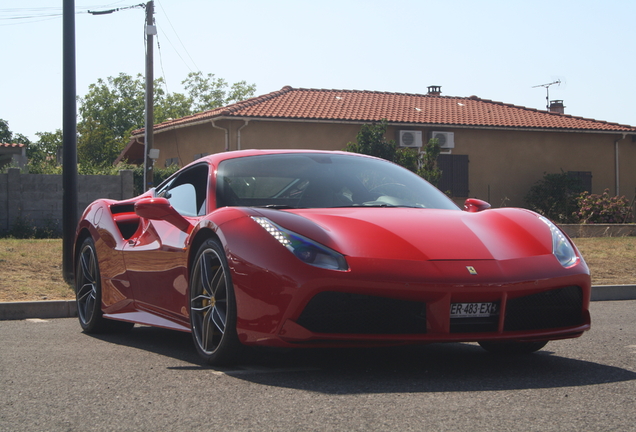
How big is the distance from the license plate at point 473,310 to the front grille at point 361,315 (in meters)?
0.16

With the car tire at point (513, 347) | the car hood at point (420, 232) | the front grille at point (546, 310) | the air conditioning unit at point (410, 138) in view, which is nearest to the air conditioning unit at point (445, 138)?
the air conditioning unit at point (410, 138)

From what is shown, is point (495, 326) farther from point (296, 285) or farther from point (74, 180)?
point (74, 180)

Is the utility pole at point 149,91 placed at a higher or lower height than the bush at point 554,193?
higher

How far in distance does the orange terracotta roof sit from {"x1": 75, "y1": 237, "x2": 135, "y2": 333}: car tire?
1830 centimetres

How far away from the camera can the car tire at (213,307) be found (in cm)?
417

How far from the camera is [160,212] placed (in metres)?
4.91

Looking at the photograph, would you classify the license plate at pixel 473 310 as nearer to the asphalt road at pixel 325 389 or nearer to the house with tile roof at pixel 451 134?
the asphalt road at pixel 325 389

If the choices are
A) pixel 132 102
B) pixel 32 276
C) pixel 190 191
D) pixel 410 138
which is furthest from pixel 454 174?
pixel 132 102

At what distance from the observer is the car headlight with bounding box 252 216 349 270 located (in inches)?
152

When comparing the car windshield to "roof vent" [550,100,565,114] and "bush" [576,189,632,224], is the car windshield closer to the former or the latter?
"bush" [576,189,632,224]

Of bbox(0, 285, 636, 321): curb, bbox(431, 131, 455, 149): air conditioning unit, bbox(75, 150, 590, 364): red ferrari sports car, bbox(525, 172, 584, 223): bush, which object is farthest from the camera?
bbox(431, 131, 455, 149): air conditioning unit

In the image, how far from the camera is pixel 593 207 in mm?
22906

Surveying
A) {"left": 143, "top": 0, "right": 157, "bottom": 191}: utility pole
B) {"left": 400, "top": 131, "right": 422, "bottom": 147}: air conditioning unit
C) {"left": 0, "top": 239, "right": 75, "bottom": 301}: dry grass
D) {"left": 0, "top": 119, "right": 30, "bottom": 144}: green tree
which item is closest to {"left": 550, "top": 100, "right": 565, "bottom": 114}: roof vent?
{"left": 400, "top": 131, "right": 422, "bottom": 147}: air conditioning unit

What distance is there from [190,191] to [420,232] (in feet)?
5.96
